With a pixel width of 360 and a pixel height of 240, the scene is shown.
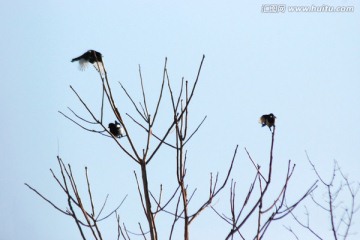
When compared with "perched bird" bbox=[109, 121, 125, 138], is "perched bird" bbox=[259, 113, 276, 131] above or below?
above

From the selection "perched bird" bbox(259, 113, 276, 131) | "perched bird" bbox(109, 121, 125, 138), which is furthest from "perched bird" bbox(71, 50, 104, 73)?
"perched bird" bbox(259, 113, 276, 131)

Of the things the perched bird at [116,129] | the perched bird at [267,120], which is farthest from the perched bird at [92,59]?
Result: the perched bird at [267,120]

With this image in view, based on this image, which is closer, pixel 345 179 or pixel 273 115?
pixel 273 115

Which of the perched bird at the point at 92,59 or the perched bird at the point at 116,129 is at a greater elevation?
the perched bird at the point at 92,59

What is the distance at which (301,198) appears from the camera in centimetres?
247

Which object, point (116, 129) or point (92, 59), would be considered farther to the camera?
point (116, 129)

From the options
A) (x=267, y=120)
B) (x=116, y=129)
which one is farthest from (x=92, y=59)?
(x=267, y=120)

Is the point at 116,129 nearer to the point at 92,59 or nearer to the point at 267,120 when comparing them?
the point at 92,59

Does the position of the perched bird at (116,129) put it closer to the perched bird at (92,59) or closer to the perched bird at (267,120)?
the perched bird at (92,59)

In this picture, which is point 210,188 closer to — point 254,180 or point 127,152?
point 254,180

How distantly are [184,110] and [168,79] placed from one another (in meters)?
0.25

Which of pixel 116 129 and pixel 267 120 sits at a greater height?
pixel 267 120

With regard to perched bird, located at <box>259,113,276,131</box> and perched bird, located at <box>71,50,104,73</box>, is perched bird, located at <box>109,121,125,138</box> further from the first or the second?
perched bird, located at <box>259,113,276,131</box>

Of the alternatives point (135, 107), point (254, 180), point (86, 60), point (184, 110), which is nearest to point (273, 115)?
point (254, 180)
